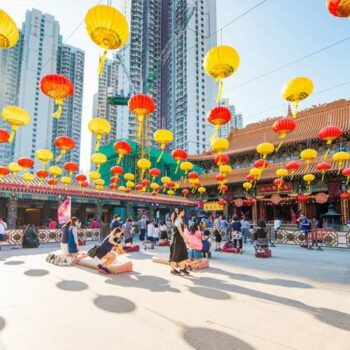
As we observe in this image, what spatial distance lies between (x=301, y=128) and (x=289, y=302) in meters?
18.5

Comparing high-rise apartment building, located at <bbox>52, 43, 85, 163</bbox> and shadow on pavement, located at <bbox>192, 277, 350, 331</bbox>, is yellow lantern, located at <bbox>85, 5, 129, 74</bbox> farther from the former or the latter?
high-rise apartment building, located at <bbox>52, 43, 85, 163</bbox>

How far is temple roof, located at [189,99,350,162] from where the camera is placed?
60.9 feet

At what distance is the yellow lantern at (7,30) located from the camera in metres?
4.84

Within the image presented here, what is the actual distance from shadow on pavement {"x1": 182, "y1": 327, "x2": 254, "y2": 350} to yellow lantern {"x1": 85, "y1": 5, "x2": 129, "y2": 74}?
5.18 meters

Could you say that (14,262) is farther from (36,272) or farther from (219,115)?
(219,115)

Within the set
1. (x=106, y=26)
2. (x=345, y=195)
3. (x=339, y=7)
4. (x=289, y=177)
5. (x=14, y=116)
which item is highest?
(x=106, y=26)

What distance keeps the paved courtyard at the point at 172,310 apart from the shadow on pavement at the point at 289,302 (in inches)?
0.6

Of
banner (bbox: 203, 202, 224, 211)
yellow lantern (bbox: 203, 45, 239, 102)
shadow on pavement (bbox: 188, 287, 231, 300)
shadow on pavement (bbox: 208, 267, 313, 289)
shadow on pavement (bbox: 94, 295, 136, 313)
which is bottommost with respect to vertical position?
shadow on pavement (bbox: 208, 267, 313, 289)

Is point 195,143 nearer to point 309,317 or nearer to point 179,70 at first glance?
point 179,70

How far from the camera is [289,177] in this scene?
17.9 metres

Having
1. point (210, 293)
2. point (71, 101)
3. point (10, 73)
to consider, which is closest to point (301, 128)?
point (210, 293)

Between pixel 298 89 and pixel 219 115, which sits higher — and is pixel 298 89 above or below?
above

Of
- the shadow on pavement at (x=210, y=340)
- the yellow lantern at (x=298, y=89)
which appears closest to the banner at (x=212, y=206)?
the yellow lantern at (x=298, y=89)

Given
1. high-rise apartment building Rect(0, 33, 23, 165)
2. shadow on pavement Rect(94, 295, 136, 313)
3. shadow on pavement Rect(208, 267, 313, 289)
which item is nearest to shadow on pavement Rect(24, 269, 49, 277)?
shadow on pavement Rect(94, 295, 136, 313)
